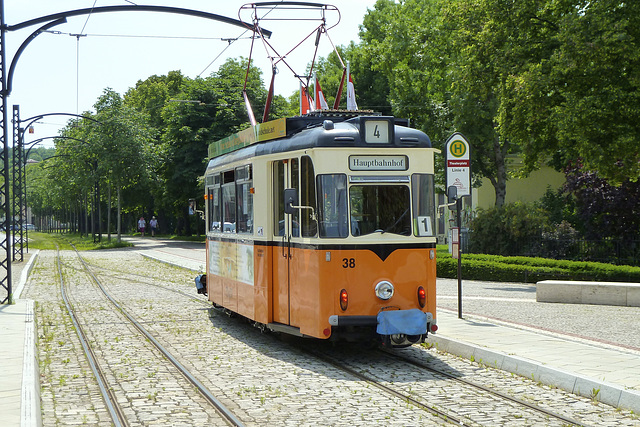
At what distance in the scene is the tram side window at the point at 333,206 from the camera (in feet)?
34.6

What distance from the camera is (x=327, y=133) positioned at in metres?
10.7

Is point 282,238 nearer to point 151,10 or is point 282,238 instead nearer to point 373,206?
point 373,206

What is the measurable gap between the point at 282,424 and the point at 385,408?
1.15 m

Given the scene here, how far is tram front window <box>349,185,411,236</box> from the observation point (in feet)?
34.8

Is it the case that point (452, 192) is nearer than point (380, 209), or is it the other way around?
point (380, 209)

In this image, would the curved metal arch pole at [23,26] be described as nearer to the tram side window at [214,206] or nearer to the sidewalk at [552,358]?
Answer: the tram side window at [214,206]

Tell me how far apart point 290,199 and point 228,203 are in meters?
3.94

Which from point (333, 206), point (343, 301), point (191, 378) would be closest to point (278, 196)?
point (333, 206)

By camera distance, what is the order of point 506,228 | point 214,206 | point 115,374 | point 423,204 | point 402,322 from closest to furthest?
point 115,374 → point 402,322 → point 423,204 → point 214,206 → point 506,228

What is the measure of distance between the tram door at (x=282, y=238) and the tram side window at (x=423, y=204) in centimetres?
162

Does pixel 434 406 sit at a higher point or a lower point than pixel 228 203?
lower

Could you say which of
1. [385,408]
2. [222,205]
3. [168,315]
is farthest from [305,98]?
[385,408]

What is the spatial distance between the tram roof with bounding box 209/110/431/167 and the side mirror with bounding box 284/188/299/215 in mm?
679

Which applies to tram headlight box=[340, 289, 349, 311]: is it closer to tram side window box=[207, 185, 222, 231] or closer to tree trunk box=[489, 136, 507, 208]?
tram side window box=[207, 185, 222, 231]
